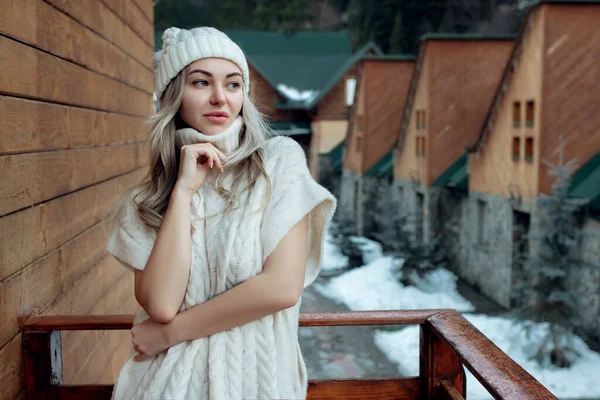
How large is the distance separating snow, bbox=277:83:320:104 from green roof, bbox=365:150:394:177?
21.6 ft

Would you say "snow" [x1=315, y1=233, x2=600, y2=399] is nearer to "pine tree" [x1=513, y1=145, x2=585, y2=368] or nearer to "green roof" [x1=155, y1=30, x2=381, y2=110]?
"pine tree" [x1=513, y1=145, x2=585, y2=368]

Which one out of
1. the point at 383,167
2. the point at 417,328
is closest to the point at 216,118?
the point at 417,328

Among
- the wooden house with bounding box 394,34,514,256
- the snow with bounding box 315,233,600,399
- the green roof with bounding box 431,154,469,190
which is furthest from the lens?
the wooden house with bounding box 394,34,514,256

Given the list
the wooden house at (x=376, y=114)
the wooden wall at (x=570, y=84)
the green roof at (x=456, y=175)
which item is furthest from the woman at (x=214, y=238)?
the wooden house at (x=376, y=114)

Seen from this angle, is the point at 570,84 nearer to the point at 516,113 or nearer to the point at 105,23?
the point at 516,113

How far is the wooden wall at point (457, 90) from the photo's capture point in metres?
15.0

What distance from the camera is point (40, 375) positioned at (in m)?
2.34

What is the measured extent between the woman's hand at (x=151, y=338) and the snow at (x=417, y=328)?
5.86m

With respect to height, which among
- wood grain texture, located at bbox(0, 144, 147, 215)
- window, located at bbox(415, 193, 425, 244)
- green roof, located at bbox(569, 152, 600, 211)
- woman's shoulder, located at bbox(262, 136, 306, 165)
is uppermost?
woman's shoulder, located at bbox(262, 136, 306, 165)

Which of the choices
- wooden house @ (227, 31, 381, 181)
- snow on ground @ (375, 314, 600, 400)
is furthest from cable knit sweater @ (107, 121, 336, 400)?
wooden house @ (227, 31, 381, 181)

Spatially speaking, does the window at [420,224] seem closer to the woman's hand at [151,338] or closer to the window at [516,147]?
the window at [516,147]

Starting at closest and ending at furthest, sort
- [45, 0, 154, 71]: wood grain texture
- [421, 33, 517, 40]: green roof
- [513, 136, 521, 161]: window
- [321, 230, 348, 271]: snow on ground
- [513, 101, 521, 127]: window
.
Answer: [45, 0, 154, 71]: wood grain texture, [513, 136, 521, 161]: window, [513, 101, 521, 127]: window, [421, 33, 517, 40]: green roof, [321, 230, 348, 271]: snow on ground

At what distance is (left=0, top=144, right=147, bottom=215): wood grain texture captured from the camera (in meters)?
2.15

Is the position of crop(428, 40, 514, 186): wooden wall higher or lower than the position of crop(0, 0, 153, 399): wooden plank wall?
higher
